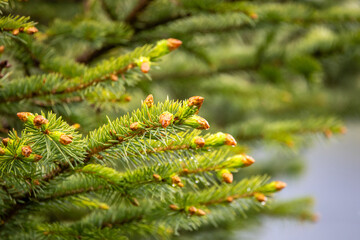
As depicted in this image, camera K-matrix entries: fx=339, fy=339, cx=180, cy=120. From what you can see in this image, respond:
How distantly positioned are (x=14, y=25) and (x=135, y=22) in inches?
12.1

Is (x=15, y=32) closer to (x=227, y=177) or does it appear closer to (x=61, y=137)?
(x=61, y=137)

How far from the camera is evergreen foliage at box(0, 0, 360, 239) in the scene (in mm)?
332

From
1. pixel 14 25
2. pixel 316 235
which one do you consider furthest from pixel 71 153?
pixel 316 235

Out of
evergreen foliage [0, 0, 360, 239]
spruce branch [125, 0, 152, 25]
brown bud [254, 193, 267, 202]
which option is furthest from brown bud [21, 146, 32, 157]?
spruce branch [125, 0, 152, 25]

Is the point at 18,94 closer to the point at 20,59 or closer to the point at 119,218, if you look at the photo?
the point at 20,59

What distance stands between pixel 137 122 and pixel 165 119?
0.04 meters

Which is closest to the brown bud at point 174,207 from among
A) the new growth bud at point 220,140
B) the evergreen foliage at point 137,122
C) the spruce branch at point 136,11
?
the evergreen foliage at point 137,122

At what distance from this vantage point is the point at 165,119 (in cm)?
29

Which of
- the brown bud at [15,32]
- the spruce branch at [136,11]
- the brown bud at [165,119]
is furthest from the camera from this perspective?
the spruce branch at [136,11]

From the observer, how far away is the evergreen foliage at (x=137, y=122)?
33 centimetres

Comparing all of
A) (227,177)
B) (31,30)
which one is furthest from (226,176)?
(31,30)

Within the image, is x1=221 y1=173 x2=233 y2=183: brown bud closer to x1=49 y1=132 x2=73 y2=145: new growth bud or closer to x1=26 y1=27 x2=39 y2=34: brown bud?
x1=49 y1=132 x2=73 y2=145: new growth bud

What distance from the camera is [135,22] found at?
2.20ft

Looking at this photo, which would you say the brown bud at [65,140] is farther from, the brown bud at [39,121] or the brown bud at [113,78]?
the brown bud at [113,78]
